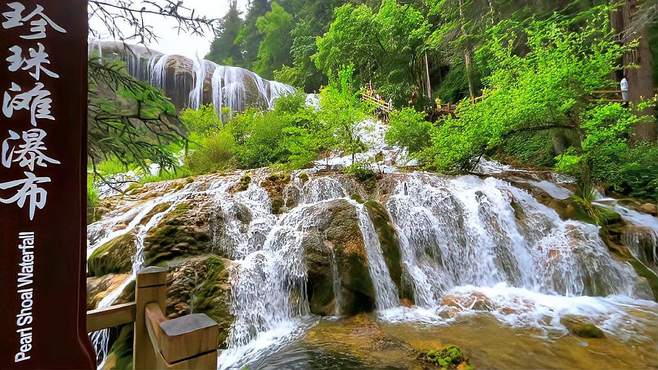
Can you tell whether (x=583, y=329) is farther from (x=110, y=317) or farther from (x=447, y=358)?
(x=110, y=317)

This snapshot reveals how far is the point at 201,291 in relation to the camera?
13.3ft

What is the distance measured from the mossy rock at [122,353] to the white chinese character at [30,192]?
9.20 feet

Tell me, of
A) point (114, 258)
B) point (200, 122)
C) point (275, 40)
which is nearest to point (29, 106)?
point (114, 258)

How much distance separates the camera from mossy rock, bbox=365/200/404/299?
191 inches

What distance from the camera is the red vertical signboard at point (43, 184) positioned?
41.5 inches

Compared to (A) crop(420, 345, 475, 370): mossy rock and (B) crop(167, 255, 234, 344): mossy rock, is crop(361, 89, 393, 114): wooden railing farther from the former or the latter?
(A) crop(420, 345, 475, 370): mossy rock

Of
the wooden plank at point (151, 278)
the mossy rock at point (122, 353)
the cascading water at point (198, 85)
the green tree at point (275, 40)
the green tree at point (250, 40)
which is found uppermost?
the green tree at point (250, 40)

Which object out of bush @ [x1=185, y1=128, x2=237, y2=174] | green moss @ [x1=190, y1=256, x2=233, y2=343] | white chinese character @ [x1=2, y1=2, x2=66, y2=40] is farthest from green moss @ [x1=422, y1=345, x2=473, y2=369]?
bush @ [x1=185, y1=128, x2=237, y2=174]

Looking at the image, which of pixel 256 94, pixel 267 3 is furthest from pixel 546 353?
pixel 267 3

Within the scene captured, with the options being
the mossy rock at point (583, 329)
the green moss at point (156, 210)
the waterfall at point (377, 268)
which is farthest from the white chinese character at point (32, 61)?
the mossy rock at point (583, 329)

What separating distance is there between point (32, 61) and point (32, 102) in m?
0.15

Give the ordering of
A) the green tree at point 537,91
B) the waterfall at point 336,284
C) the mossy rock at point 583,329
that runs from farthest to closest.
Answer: the green tree at point 537,91, the waterfall at point 336,284, the mossy rock at point 583,329

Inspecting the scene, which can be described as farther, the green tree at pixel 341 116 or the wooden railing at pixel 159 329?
the green tree at pixel 341 116

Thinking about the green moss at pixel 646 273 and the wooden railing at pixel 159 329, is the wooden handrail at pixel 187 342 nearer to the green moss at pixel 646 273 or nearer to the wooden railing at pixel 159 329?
the wooden railing at pixel 159 329
